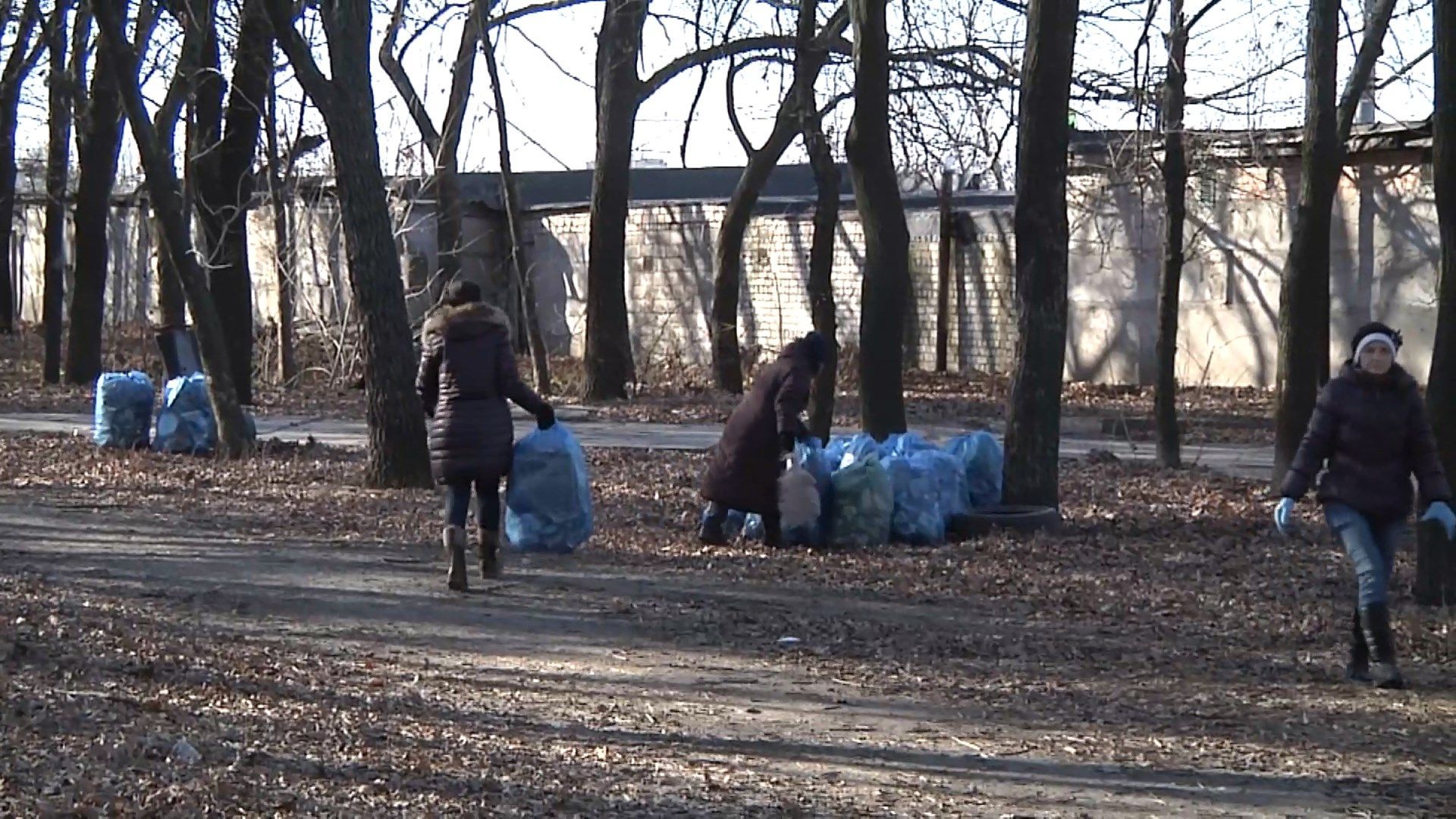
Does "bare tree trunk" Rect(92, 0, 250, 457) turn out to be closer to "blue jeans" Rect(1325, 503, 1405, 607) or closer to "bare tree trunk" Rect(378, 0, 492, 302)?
"bare tree trunk" Rect(378, 0, 492, 302)

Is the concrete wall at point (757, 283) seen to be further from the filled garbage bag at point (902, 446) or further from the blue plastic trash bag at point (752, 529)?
the blue plastic trash bag at point (752, 529)

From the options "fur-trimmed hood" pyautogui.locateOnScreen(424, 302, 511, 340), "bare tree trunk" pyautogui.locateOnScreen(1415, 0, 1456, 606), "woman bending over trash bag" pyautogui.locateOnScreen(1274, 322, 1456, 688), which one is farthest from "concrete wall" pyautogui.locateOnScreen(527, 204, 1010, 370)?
"woman bending over trash bag" pyautogui.locateOnScreen(1274, 322, 1456, 688)

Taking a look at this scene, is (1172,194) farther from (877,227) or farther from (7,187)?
(7,187)

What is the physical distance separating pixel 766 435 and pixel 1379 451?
4515 mm

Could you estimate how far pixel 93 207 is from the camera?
25469 millimetres

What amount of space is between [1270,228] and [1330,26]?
38.5 feet

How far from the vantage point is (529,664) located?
28.4 feet

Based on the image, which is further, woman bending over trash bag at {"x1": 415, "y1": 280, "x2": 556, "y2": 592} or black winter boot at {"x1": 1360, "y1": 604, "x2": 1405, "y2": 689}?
woman bending over trash bag at {"x1": 415, "y1": 280, "x2": 556, "y2": 592}

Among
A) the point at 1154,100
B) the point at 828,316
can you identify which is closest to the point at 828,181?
the point at 828,316

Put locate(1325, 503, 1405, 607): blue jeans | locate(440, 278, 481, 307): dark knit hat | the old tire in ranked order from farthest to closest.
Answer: the old tire < locate(440, 278, 481, 307): dark knit hat < locate(1325, 503, 1405, 607): blue jeans

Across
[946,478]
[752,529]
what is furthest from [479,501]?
[946,478]

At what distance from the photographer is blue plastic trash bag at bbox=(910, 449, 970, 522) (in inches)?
504

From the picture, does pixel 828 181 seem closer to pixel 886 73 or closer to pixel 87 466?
pixel 886 73

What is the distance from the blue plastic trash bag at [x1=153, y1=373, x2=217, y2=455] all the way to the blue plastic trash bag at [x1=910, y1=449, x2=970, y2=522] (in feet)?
25.3
